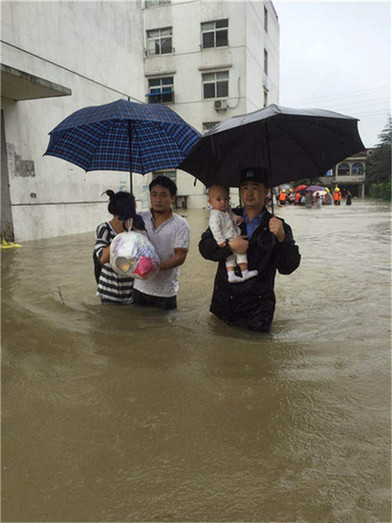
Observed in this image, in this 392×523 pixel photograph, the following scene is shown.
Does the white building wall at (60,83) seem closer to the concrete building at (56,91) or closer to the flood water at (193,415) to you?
the concrete building at (56,91)

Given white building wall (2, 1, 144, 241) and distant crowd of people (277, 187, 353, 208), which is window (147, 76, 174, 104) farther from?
white building wall (2, 1, 144, 241)

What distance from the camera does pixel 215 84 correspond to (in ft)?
91.1

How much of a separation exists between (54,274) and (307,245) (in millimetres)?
5808

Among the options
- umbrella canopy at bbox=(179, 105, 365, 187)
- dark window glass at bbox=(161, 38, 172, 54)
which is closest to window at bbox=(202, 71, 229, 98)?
dark window glass at bbox=(161, 38, 172, 54)

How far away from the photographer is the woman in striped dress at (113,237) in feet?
11.9

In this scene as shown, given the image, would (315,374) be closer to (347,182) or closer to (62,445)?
(62,445)

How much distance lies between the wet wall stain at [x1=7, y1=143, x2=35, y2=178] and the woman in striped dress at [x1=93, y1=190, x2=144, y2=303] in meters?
7.54

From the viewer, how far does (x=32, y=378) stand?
9.54 ft

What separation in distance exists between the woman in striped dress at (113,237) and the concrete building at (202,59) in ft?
74.7

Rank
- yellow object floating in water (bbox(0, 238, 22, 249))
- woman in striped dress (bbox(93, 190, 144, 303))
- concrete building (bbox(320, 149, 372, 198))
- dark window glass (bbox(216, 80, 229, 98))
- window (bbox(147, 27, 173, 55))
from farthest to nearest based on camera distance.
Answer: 1. concrete building (bbox(320, 149, 372, 198))
2. window (bbox(147, 27, 173, 55))
3. dark window glass (bbox(216, 80, 229, 98))
4. yellow object floating in water (bbox(0, 238, 22, 249))
5. woman in striped dress (bbox(93, 190, 144, 303))

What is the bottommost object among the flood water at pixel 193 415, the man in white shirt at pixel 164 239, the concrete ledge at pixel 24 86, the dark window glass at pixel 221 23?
the flood water at pixel 193 415

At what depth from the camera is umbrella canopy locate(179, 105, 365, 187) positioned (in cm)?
334

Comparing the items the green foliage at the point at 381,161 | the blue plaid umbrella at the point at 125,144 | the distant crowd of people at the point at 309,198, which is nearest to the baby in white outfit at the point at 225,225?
the blue plaid umbrella at the point at 125,144

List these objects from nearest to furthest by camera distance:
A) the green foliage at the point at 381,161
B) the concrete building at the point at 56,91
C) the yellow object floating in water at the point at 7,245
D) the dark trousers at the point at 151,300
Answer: the dark trousers at the point at 151,300 → the yellow object floating in water at the point at 7,245 → the concrete building at the point at 56,91 → the green foliage at the point at 381,161
